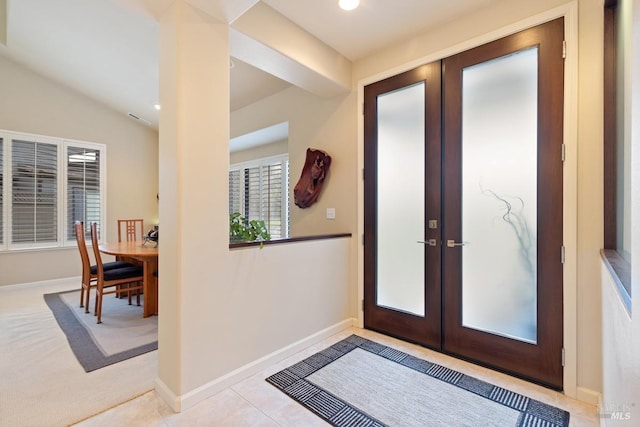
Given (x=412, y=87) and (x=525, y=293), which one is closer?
(x=525, y=293)

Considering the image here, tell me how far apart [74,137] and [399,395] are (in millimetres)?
6297

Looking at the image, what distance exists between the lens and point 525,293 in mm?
2113

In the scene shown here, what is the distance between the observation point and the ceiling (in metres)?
2.26

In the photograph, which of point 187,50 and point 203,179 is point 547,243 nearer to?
point 203,179

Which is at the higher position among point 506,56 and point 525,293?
point 506,56

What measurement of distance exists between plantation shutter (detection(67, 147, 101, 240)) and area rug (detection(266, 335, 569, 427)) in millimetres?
5060

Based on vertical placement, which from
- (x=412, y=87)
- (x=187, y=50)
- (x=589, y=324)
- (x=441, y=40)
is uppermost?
(x=441, y=40)

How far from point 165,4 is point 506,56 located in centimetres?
238

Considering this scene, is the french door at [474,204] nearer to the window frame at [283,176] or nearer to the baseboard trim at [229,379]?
the baseboard trim at [229,379]

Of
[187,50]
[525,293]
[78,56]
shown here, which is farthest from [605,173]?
[78,56]

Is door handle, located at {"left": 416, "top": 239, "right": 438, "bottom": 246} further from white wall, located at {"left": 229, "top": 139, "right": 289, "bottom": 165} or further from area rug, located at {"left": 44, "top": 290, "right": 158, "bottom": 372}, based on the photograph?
white wall, located at {"left": 229, "top": 139, "right": 289, "bottom": 165}

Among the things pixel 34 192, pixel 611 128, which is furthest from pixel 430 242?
pixel 34 192

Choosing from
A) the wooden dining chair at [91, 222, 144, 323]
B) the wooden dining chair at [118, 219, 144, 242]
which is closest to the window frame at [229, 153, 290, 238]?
the wooden dining chair at [118, 219, 144, 242]

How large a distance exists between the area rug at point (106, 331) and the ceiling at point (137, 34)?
2625mm
